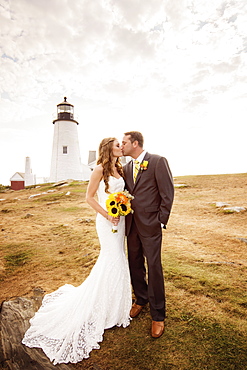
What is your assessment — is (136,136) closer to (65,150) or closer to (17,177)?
(65,150)

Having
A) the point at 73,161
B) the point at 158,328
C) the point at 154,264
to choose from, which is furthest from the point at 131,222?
the point at 73,161

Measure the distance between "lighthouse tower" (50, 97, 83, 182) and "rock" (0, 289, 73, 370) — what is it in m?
30.8

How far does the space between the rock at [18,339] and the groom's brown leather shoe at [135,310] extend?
1.35 meters

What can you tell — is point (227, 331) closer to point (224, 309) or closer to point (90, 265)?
point (224, 309)

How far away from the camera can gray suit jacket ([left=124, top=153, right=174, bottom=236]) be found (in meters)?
3.71

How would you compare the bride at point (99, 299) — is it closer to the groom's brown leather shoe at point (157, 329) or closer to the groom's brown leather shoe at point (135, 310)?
the groom's brown leather shoe at point (135, 310)

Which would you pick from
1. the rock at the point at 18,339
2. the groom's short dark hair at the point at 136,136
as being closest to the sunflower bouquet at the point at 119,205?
the groom's short dark hair at the point at 136,136

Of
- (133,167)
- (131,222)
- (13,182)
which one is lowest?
(13,182)

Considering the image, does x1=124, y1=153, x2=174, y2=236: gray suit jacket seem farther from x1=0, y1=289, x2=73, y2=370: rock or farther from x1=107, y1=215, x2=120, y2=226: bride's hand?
x1=0, y1=289, x2=73, y2=370: rock

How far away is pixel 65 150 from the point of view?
114 feet

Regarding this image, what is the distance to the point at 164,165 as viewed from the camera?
12.4 feet

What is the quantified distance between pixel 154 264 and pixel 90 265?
10.8 feet

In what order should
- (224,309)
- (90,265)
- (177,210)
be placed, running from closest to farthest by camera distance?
(224,309) < (90,265) < (177,210)

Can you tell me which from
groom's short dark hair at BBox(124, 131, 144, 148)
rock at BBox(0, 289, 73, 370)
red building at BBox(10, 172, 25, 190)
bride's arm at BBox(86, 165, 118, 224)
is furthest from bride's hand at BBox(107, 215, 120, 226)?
red building at BBox(10, 172, 25, 190)
